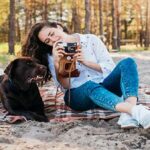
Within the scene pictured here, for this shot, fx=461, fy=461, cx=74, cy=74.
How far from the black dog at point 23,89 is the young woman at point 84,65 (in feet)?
0.74

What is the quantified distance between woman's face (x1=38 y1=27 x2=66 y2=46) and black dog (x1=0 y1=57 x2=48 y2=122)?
0.93ft

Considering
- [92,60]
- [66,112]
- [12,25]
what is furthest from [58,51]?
[12,25]

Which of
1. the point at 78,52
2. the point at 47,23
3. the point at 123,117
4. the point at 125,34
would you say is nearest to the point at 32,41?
the point at 47,23

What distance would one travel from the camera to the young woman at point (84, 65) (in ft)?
15.9

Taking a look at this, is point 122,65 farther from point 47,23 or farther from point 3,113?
point 3,113

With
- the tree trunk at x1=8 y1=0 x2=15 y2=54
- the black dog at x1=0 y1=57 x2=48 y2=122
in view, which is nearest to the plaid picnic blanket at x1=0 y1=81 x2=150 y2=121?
the black dog at x1=0 y1=57 x2=48 y2=122

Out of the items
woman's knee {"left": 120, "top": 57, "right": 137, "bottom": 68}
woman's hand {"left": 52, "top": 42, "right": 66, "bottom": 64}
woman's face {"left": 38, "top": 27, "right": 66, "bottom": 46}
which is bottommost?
woman's knee {"left": 120, "top": 57, "right": 137, "bottom": 68}

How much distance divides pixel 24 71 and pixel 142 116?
1717 mm

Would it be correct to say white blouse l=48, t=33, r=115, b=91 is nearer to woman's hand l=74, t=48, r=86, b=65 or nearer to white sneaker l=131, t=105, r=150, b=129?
woman's hand l=74, t=48, r=86, b=65

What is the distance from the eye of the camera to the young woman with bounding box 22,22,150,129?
15.9 ft

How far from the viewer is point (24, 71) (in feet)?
17.2

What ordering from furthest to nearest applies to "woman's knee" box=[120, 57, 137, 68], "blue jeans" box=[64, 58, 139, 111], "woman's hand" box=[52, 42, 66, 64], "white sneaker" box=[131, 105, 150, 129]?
"woman's hand" box=[52, 42, 66, 64], "woman's knee" box=[120, 57, 137, 68], "blue jeans" box=[64, 58, 139, 111], "white sneaker" box=[131, 105, 150, 129]

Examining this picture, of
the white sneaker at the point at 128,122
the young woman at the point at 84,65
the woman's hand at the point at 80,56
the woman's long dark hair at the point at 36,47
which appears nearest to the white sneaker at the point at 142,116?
the white sneaker at the point at 128,122

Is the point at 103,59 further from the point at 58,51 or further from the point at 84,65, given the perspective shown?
the point at 58,51
